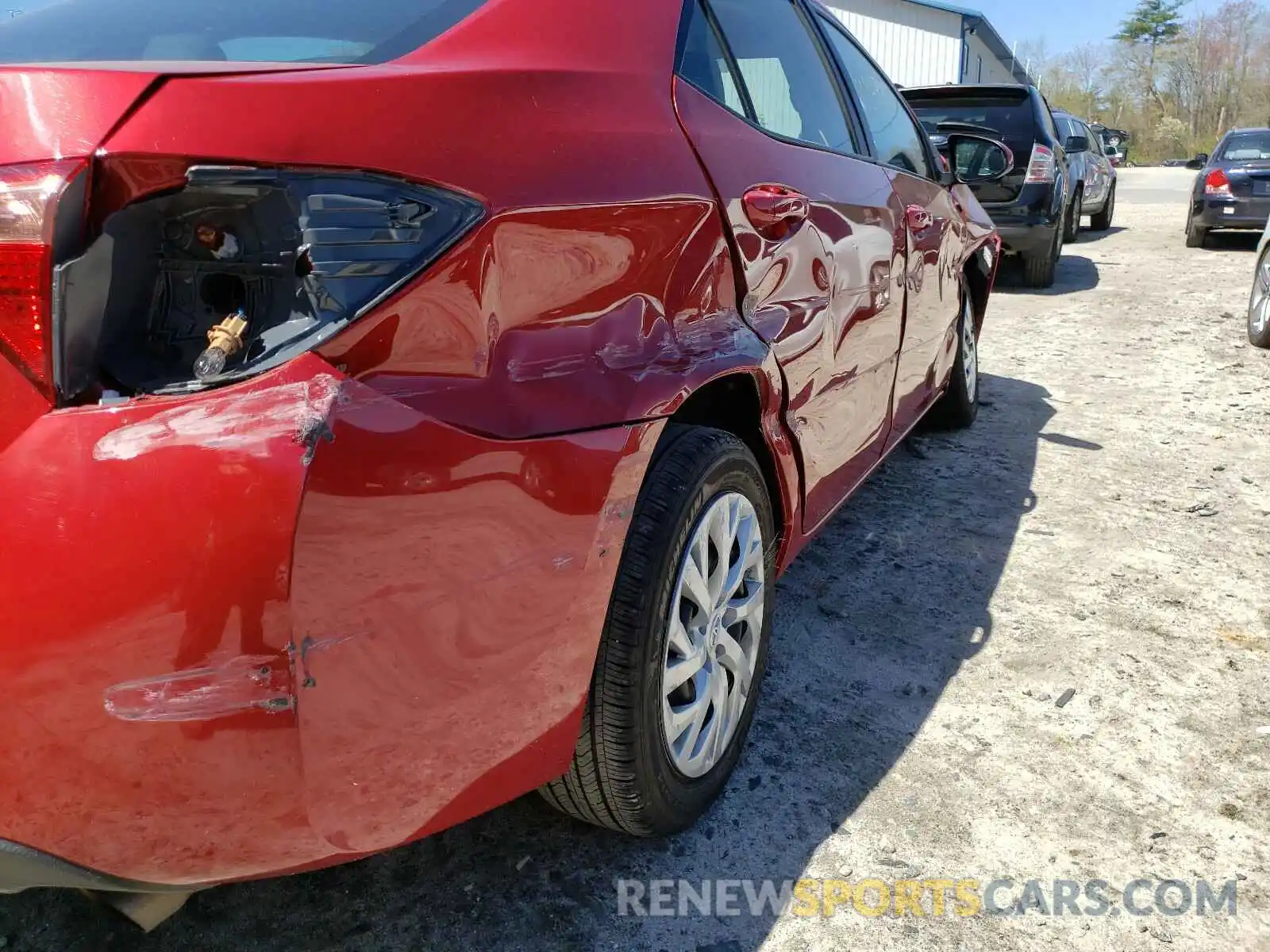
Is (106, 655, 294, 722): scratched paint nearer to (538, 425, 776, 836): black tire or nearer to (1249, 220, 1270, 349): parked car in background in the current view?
(538, 425, 776, 836): black tire

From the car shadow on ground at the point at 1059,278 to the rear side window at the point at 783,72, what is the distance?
268 inches

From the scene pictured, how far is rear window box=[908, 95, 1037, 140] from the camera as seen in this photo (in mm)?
8680

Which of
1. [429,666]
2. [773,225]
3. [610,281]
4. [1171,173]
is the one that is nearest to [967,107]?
[773,225]

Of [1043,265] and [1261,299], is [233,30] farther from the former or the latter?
[1043,265]

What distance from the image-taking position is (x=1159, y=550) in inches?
142

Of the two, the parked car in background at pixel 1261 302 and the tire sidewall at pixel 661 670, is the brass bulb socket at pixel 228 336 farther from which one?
the parked car in background at pixel 1261 302

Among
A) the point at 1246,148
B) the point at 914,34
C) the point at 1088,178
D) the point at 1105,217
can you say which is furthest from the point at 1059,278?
the point at 914,34

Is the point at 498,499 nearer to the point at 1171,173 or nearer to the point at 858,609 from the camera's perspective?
the point at 858,609

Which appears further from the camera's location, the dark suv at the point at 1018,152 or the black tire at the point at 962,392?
the dark suv at the point at 1018,152

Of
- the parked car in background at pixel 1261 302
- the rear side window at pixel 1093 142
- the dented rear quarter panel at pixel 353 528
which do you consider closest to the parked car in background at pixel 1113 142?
the rear side window at pixel 1093 142

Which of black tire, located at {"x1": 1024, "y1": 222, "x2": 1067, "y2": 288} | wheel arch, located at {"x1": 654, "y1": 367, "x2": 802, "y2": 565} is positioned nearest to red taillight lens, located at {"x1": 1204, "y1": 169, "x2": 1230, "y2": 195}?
black tire, located at {"x1": 1024, "y1": 222, "x2": 1067, "y2": 288}

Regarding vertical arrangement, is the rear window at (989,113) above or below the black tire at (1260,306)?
above

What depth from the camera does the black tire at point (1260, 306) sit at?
21.7 ft

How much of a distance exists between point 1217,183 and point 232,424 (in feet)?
42.5
